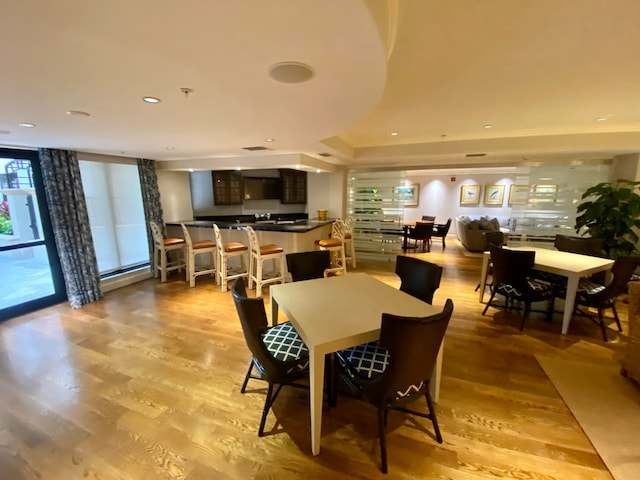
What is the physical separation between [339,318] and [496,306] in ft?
9.74

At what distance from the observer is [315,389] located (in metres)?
1.53

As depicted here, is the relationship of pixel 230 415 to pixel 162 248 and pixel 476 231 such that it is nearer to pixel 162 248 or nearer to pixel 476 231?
pixel 162 248

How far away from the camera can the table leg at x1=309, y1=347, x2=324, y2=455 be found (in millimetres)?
1482

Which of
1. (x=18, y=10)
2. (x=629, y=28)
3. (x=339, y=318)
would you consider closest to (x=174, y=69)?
(x=18, y=10)

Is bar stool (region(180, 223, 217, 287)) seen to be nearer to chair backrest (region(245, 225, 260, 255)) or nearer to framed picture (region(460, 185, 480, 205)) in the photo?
chair backrest (region(245, 225, 260, 255))

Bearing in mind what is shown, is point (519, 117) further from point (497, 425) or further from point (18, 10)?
point (18, 10)

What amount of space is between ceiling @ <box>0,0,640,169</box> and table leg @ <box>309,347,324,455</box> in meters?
1.46

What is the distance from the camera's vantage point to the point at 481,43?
5.34 ft

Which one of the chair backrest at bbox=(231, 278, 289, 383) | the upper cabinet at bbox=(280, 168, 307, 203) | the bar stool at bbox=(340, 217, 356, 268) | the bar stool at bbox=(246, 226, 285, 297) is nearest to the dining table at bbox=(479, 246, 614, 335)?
the bar stool at bbox=(340, 217, 356, 268)

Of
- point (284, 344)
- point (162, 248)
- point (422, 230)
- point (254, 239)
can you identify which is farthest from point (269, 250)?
point (422, 230)

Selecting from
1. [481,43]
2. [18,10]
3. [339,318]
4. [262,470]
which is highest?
[481,43]

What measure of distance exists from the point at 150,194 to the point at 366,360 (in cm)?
477

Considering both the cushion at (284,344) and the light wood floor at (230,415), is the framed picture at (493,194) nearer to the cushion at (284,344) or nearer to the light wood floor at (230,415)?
the light wood floor at (230,415)

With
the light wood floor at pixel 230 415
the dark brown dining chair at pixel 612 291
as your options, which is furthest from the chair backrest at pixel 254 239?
the dark brown dining chair at pixel 612 291
